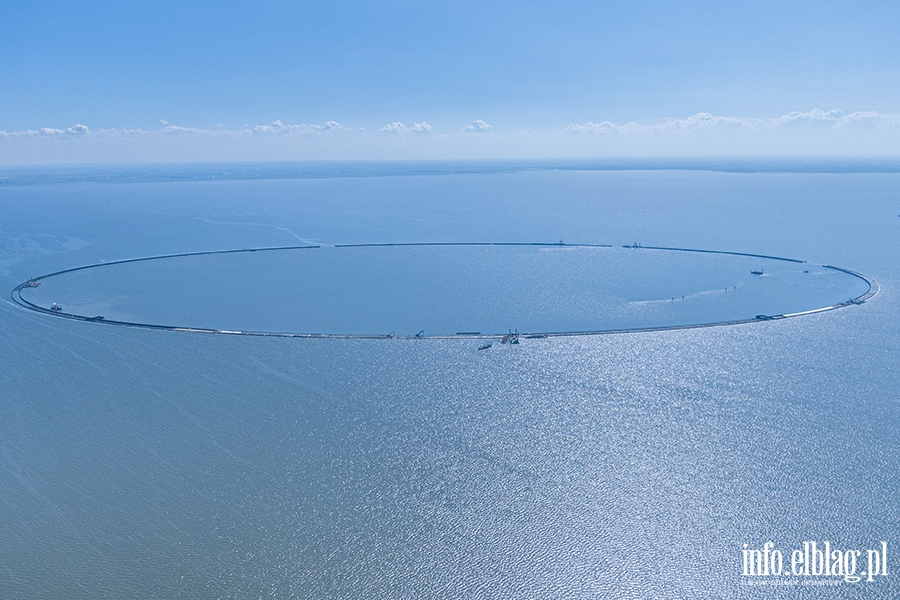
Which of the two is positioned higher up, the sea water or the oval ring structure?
the oval ring structure

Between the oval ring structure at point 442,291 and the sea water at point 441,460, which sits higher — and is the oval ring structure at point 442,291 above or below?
above

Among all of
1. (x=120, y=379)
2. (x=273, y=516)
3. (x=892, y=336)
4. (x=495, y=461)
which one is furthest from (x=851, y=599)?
(x=120, y=379)

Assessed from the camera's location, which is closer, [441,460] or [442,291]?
[441,460]

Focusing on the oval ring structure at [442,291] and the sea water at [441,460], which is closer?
the sea water at [441,460]

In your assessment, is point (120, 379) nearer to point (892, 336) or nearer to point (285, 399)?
point (285, 399)

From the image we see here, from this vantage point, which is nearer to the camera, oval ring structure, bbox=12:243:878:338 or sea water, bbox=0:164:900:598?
sea water, bbox=0:164:900:598
